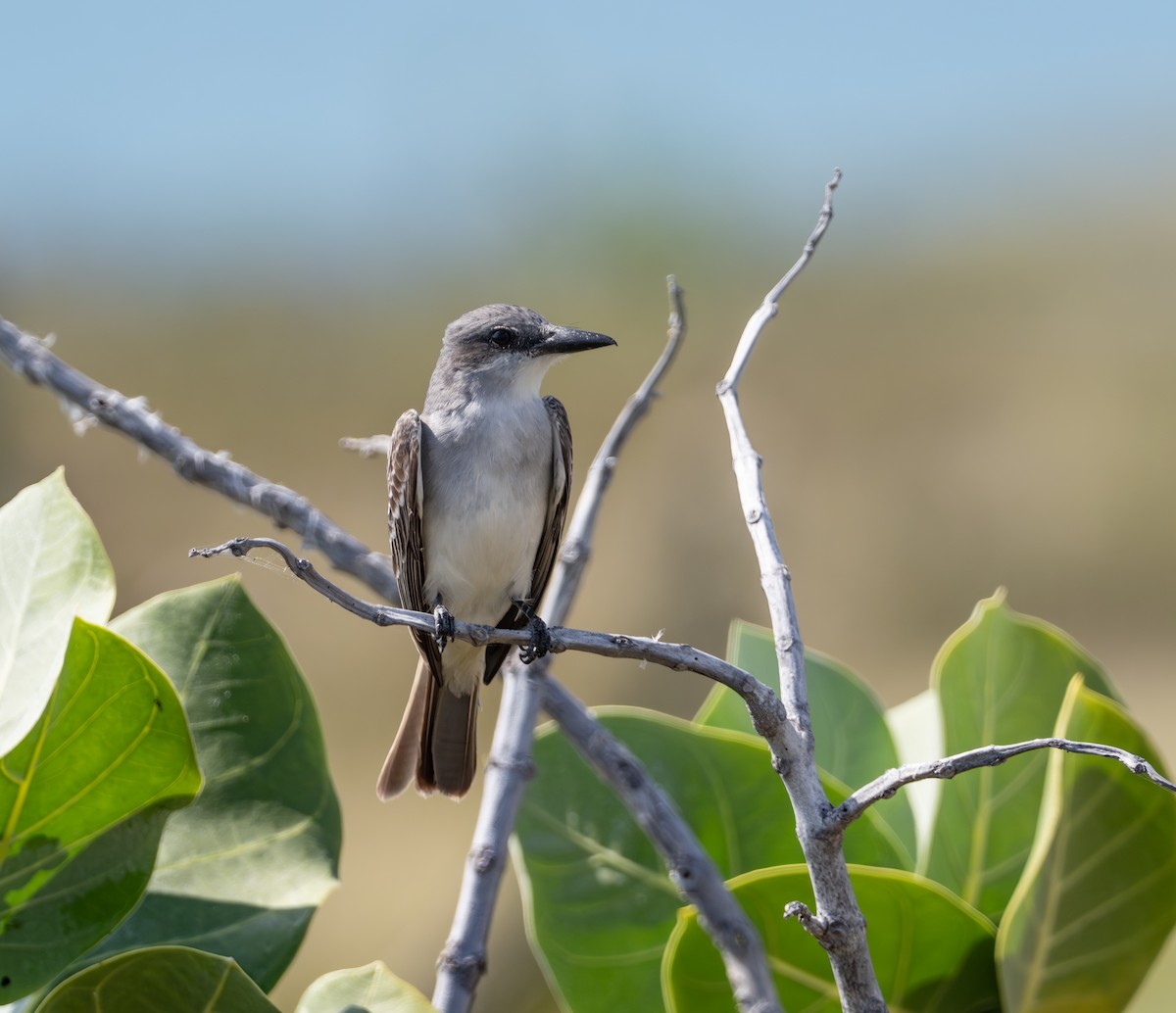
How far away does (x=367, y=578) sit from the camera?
225 centimetres

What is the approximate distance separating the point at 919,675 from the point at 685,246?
330 centimetres

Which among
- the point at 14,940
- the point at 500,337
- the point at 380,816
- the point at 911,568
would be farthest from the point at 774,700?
the point at 911,568

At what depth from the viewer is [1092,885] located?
161 centimetres

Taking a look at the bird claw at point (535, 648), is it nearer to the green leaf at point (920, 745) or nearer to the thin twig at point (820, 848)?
the thin twig at point (820, 848)

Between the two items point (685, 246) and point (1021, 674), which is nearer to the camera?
point (1021, 674)

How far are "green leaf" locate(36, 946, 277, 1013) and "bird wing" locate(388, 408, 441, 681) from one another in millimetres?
1430

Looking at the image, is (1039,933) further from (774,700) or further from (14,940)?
(14,940)

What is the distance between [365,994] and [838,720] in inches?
38.2

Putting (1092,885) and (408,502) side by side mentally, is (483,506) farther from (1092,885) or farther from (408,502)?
(1092,885)

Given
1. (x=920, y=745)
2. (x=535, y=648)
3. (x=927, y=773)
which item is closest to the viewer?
(x=927, y=773)

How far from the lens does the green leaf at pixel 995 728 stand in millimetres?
1857

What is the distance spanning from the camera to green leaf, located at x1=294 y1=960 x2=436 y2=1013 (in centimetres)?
142

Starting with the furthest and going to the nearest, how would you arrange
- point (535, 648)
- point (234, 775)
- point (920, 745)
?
point (920, 745) < point (535, 648) < point (234, 775)

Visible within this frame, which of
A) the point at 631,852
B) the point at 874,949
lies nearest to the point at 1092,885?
the point at 874,949
